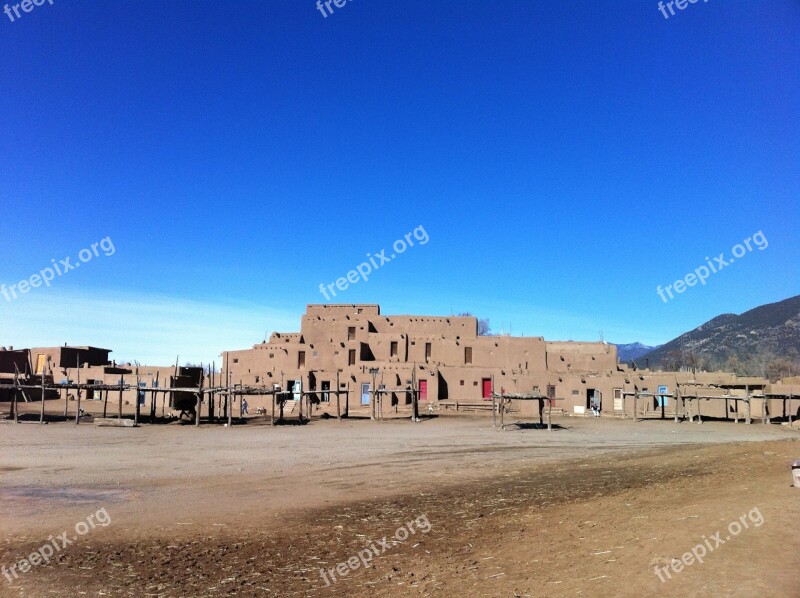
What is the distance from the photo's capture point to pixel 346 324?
53.9 m

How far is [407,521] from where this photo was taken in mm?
12289

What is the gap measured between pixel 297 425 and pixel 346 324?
1636cm

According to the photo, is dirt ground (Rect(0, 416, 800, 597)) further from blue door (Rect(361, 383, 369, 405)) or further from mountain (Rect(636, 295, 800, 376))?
mountain (Rect(636, 295, 800, 376))

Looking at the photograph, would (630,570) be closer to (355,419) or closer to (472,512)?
(472,512)

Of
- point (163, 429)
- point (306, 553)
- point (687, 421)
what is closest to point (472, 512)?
point (306, 553)

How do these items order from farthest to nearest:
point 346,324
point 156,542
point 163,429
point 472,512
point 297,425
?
point 346,324
point 297,425
point 163,429
point 472,512
point 156,542

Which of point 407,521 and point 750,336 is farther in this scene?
point 750,336

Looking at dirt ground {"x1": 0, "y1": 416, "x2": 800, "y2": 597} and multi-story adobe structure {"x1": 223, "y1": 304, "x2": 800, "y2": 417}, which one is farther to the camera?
multi-story adobe structure {"x1": 223, "y1": 304, "x2": 800, "y2": 417}

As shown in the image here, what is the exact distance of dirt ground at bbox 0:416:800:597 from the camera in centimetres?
804

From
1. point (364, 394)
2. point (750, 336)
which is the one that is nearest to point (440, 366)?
point (364, 394)

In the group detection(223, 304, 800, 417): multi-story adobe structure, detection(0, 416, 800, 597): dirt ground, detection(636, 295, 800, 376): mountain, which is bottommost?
detection(0, 416, 800, 597): dirt ground

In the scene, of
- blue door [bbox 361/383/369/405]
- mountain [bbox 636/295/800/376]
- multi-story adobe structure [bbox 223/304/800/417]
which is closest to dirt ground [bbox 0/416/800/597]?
multi-story adobe structure [bbox 223/304/800/417]

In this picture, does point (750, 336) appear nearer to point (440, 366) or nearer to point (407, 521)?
point (440, 366)

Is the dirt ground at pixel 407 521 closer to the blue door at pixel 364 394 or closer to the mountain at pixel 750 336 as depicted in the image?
the blue door at pixel 364 394
